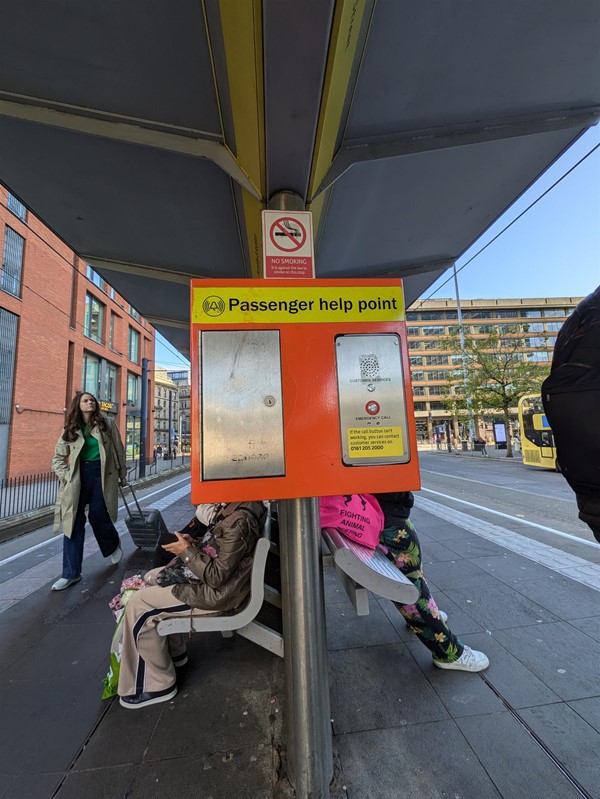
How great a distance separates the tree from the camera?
2323 cm

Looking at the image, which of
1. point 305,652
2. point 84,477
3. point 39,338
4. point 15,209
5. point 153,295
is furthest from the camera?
point 39,338

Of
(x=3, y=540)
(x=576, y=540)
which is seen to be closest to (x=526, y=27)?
(x=576, y=540)

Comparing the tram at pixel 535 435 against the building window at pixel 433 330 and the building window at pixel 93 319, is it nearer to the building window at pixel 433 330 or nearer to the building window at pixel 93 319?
the building window at pixel 93 319

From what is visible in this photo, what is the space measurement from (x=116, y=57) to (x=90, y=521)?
159 inches

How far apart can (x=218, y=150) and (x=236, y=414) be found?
69.0 inches

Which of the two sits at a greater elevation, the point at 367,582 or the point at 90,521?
the point at 367,582

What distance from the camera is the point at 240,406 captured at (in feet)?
4.50

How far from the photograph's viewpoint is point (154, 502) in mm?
9195

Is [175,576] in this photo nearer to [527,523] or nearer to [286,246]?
[286,246]

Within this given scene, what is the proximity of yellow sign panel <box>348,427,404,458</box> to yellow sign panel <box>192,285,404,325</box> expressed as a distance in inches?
16.9

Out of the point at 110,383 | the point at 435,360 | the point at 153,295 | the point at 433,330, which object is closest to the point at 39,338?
the point at 110,383

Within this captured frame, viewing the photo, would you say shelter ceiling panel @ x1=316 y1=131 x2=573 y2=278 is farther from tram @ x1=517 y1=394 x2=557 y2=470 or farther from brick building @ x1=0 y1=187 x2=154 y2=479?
tram @ x1=517 y1=394 x2=557 y2=470

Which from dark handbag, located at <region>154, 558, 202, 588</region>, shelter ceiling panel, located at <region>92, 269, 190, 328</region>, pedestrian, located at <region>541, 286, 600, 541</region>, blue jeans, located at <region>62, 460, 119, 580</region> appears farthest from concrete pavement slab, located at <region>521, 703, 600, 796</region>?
shelter ceiling panel, located at <region>92, 269, 190, 328</region>

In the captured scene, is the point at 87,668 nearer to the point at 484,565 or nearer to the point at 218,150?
the point at 218,150
